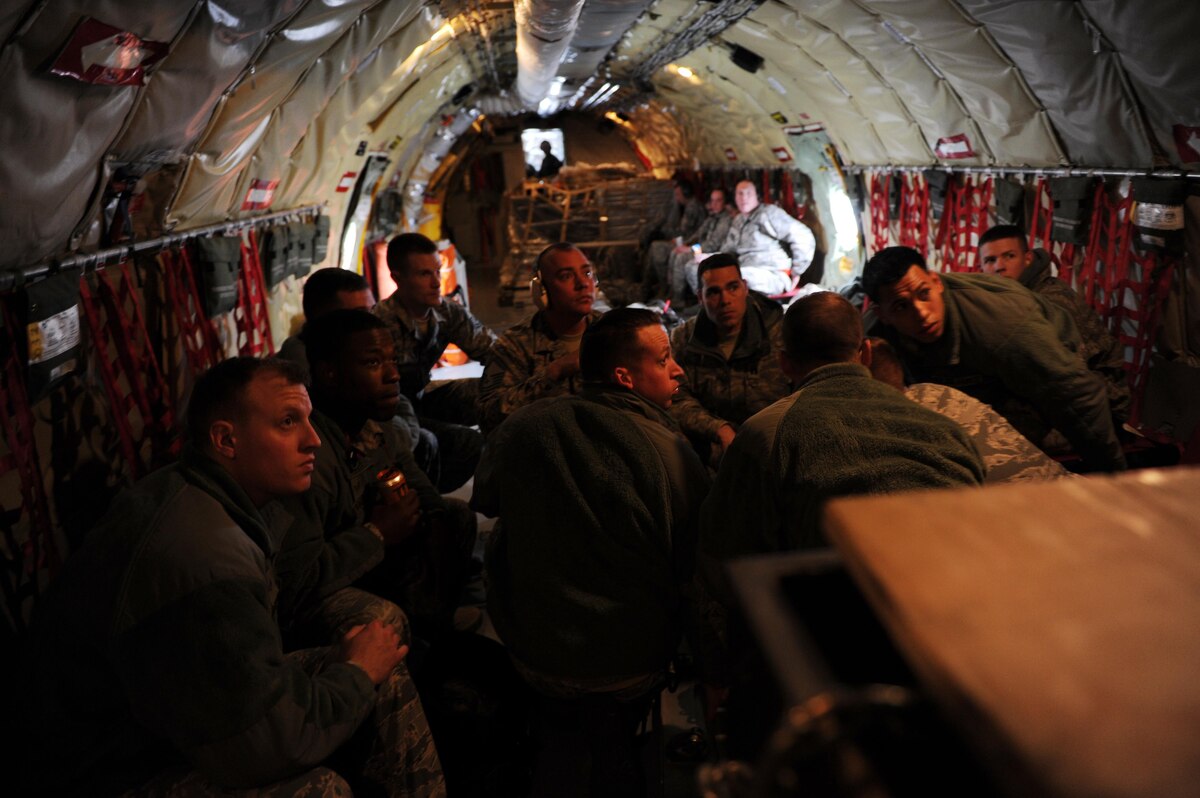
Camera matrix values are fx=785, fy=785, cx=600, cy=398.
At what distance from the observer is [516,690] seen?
2.69m

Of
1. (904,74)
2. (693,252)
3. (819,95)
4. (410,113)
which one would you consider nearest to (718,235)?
(693,252)

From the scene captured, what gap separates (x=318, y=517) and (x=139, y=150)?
1.59 metres

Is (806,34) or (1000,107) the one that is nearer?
(1000,107)

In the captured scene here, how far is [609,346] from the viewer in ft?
8.82

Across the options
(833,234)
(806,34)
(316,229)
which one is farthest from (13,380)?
(833,234)

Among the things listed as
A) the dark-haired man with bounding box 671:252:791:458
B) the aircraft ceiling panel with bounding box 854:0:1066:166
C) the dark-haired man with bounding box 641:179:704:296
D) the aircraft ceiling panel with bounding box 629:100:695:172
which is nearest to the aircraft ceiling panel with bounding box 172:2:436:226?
the dark-haired man with bounding box 671:252:791:458

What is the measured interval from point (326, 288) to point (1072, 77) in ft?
13.7

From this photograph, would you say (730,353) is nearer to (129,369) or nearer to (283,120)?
(129,369)

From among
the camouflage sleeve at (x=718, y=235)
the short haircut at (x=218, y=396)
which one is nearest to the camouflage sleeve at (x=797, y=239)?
the camouflage sleeve at (x=718, y=235)

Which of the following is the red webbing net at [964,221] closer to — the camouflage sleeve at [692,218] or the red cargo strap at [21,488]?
the red cargo strap at [21,488]

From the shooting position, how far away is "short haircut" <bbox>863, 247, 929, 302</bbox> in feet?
11.1

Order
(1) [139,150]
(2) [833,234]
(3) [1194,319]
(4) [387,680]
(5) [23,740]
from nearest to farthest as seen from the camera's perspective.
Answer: (5) [23,740]
(4) [387,680]
(1) [139,150]
(3) [1194,319]
(2) [833,234]

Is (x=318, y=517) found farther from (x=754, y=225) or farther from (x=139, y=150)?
(x=754, y=225)

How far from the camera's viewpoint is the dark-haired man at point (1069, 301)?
3793mm
